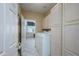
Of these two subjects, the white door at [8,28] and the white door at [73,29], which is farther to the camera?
the white door at [73,29]

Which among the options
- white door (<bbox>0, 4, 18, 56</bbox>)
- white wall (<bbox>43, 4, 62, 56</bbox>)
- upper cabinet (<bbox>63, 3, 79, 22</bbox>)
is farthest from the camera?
white wall (<bbox>43, 4, 62, 56</bbox>)

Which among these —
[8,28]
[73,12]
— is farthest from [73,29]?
[8,28]

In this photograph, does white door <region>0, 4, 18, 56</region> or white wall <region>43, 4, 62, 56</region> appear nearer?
white door <region>0, 4, 18, 56</region>

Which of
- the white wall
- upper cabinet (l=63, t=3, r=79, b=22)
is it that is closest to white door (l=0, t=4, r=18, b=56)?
upper cabinet (l=63, t=3, r=79, b=22)

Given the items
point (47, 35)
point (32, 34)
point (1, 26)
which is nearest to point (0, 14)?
point (1, 26)

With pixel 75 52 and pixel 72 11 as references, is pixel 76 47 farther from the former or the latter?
pixel 72 11

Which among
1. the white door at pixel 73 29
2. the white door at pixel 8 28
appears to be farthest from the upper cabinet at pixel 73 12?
the white door at pixel 8 28

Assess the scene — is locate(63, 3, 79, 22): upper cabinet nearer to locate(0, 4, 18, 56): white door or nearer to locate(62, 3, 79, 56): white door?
locate(62, 3, 79, 56): white door

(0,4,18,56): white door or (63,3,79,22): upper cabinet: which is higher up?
(63,3,79,22): upper cabinet

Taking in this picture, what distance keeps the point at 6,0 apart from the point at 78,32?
75 centimetres

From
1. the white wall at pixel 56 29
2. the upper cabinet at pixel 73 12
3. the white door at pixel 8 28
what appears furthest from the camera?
the white wall at pixel 56 29

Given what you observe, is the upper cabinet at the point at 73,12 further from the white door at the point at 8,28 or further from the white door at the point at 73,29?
the white door at the point at 8,28

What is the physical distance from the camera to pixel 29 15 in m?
4.96

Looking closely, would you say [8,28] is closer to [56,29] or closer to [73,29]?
[73,29]
